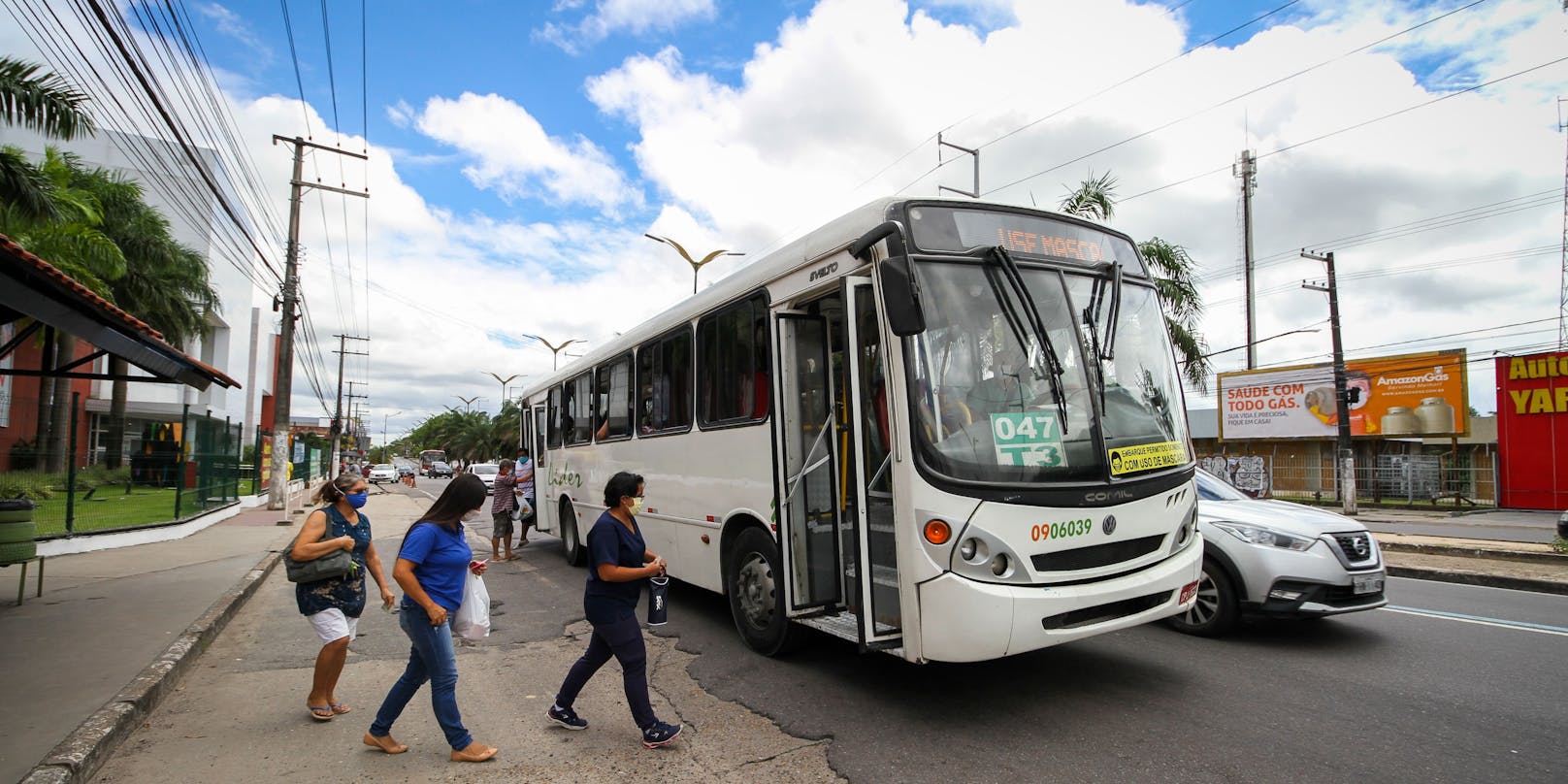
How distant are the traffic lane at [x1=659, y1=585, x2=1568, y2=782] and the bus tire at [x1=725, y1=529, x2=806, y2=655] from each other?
6.6 inches

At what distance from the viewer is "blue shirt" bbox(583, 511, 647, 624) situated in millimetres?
4402

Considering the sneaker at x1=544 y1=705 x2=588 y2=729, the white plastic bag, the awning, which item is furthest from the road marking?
the awning

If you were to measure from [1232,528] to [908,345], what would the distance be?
3.75 metres

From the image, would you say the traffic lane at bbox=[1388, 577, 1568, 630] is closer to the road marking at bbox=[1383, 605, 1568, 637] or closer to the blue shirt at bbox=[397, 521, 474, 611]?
the road marking at bbox=[1383, 605, 1568, 637]

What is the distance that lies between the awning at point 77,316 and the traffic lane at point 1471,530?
20418 mm

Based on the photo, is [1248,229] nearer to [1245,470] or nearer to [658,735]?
[1245,470]

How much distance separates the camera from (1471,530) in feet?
62.7

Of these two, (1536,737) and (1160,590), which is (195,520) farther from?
(1536,737)

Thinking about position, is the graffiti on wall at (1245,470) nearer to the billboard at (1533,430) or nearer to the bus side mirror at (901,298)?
the billboard at (1533,430)

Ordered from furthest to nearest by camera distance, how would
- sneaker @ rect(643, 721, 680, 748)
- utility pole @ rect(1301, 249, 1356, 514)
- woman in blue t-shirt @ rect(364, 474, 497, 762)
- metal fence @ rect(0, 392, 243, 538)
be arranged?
utility pole @ rect(1301, 249, 1356, 514) → metal fence @ rect(0, 392, 243, 538) → sneaker @ rect(643, 721, 680, 748) → woman in blue t-shirt @ rect(364, 474, 497, 762)

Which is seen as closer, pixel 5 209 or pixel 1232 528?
pixel 1232 528

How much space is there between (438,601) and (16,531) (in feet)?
20.0

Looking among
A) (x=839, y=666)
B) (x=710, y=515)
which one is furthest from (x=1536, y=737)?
(x=710, y=515)

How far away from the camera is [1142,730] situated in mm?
4562
